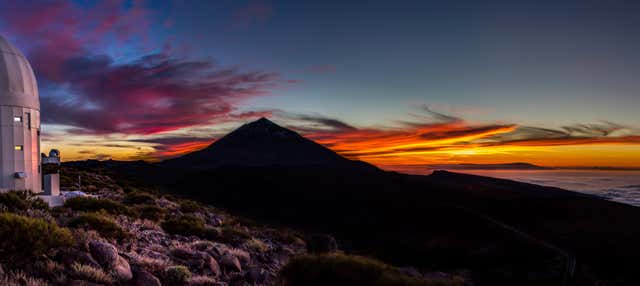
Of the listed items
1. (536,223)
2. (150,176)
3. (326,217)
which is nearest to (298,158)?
(150,176)

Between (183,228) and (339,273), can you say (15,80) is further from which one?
(339,273)

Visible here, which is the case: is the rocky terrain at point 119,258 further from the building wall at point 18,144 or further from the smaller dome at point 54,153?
the smaller dome at point 54,153

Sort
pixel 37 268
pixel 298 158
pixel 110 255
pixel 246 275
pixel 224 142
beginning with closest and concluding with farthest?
pixel 37 268
pixel 110 255
pixel 246 275
pixel 298 158
pixel 224 142

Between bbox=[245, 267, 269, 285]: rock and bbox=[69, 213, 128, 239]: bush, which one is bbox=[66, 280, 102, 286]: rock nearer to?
bbox=[245, 267, 269, 285]: rock

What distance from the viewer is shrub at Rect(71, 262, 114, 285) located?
5.81 metres

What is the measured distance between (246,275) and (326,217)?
175ft

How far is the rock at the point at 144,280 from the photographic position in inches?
249

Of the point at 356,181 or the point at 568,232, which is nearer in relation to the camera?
the point at 568,232

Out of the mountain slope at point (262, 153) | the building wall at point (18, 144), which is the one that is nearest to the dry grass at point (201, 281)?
the building wall at point (18, 144)

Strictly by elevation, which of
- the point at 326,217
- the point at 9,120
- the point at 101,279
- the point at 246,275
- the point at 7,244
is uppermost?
the point at 9,120

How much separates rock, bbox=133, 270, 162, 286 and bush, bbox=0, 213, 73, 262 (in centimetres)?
173

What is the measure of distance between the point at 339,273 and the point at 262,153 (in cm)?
16288

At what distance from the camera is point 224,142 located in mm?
184125

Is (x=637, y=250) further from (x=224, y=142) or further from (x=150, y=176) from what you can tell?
(x=224, y=142)
